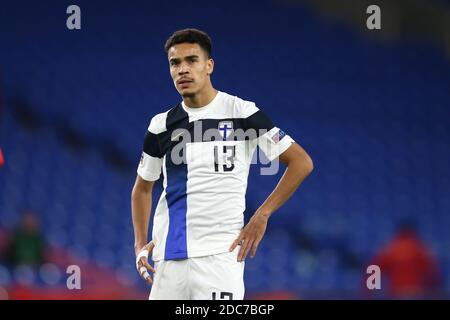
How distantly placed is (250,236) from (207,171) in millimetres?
308

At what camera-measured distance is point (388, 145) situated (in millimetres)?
8297

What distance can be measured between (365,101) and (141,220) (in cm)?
539

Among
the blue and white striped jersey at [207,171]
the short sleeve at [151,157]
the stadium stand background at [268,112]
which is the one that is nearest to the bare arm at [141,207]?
the short sleeve at [151,157]

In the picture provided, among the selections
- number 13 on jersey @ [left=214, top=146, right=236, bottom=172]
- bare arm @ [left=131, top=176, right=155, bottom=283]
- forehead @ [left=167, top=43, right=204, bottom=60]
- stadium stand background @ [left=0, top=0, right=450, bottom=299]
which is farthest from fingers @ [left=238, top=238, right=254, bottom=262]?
stadium stand background @ [left=0, top=0, right=450, bottom=299]

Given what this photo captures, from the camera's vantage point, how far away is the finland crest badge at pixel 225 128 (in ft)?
10.3

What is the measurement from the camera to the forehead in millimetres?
3191

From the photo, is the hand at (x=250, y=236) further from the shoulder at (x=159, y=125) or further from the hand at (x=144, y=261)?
the shoulder at (x=159, y=125)

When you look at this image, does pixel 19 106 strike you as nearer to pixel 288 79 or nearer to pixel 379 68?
pixel 288 79

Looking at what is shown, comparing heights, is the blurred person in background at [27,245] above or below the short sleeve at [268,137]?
below

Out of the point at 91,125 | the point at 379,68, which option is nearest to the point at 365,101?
the point at 379,68

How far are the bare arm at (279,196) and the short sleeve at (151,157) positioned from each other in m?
0.50

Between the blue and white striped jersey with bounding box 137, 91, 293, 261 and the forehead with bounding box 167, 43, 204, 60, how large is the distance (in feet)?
0.66

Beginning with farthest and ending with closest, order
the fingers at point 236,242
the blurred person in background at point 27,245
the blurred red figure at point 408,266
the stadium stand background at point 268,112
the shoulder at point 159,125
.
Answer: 1. the stadium stand background at point 268,112
2. the blurred red figure at point 408,266
3. the blurred person in background at point 27,245
4. the shoulder at point 159,125
5. the fingers at point 236,242

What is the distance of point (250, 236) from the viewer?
3.04 m
